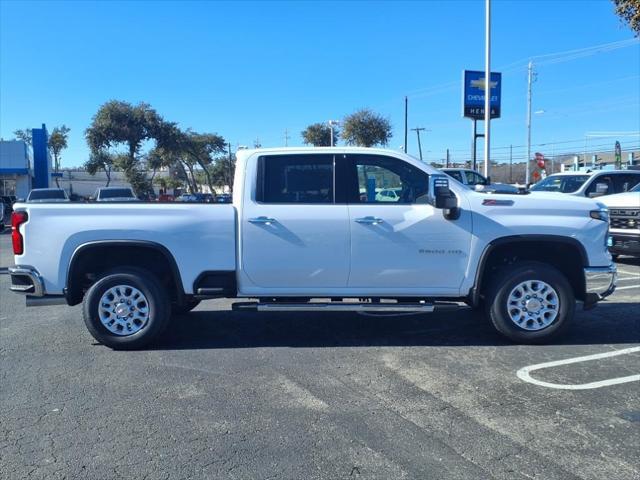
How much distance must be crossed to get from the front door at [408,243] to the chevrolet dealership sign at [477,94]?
21.1 m

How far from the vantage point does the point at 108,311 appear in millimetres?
5660

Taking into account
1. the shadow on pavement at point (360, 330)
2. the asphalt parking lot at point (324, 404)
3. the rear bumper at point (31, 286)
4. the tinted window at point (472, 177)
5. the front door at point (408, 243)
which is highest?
the tinted window at point (472, 177)

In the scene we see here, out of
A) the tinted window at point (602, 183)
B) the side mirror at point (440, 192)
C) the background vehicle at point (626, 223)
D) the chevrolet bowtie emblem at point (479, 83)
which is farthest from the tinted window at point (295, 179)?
the chevrolet bowtie emblem at point (479, 83)

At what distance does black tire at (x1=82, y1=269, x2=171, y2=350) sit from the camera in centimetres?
561

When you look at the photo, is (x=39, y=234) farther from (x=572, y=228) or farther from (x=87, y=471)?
(x=572, y=228)

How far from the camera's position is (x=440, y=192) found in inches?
212

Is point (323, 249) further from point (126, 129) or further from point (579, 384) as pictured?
point (126, 129)

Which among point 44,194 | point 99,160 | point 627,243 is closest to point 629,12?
point 627,243

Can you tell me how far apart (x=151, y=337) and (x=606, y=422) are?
4175 millimetres

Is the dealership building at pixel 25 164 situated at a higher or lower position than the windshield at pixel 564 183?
higher

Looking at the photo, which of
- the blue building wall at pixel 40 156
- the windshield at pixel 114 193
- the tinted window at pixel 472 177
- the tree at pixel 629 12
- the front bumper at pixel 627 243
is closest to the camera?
the front bumper at pixel 627 243

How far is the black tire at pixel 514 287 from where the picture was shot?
5.62 metres

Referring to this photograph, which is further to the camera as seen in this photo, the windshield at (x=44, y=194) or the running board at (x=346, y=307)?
the windshield at (x=44, y=194)

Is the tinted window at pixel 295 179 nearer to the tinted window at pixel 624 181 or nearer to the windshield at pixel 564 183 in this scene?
the windshield at pixel 564 183
